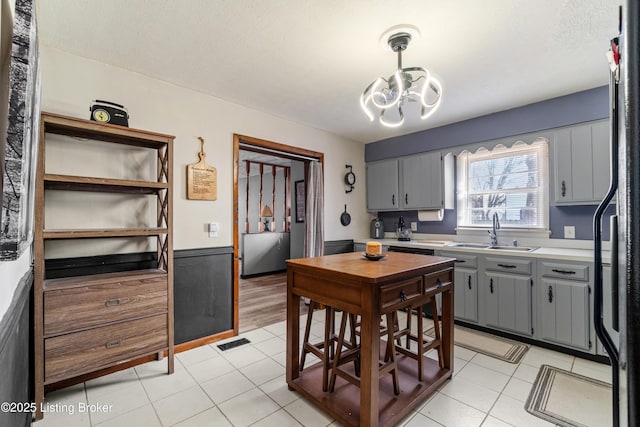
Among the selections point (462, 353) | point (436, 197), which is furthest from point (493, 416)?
point (436, 197)

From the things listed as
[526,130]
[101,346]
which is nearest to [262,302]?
[101,346]

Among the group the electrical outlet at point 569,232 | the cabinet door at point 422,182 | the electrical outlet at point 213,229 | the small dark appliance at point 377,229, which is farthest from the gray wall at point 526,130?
the electrical outlet at point 213,229

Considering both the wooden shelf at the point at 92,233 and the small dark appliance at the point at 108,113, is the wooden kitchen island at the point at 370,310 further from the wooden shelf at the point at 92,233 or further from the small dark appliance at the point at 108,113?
the small dark appliance at the point at 108,113

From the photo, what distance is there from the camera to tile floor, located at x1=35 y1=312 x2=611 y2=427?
1.79m

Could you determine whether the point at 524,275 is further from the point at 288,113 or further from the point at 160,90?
the point at 160,90

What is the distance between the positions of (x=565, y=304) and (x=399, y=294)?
6.46 feet

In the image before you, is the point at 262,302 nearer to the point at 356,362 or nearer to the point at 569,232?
the point at 356,362

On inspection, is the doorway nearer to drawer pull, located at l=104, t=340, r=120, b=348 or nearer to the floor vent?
the floor vent

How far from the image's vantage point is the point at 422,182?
4000 mm

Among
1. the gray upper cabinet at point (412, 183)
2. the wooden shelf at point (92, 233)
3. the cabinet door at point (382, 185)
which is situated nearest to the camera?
the wooden shelf at point (92, 233)

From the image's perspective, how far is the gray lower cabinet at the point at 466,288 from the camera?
315 centimetres

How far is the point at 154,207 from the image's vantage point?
258 centimetres

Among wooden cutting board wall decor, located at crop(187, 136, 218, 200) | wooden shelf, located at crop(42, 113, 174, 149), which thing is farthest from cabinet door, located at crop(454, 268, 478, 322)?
wooden shelf, located at crop(42, 113, 174, 149)

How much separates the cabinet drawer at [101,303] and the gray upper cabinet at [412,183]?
10.4 feet
